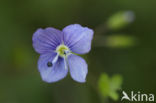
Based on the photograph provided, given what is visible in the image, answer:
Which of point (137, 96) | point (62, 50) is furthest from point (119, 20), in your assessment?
point (62, 50)

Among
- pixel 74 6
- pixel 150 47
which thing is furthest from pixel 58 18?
pixel 150 47

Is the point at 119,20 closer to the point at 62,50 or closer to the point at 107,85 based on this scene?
the point at 107,85

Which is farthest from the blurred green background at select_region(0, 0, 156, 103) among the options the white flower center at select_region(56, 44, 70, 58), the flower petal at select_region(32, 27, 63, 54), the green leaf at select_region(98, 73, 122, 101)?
the flower petal at select_region(32, 27, 63, 54)

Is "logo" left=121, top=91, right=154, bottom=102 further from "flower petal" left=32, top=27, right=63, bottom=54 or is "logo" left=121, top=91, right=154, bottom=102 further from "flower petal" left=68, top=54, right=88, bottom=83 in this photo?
"flower petal" left=32, top=27, right=63, bottom=54

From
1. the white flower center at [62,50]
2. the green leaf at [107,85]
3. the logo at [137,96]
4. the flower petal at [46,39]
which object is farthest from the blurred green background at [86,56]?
the flower petal at [46,39]

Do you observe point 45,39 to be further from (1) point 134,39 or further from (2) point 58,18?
(1) point 134,39
